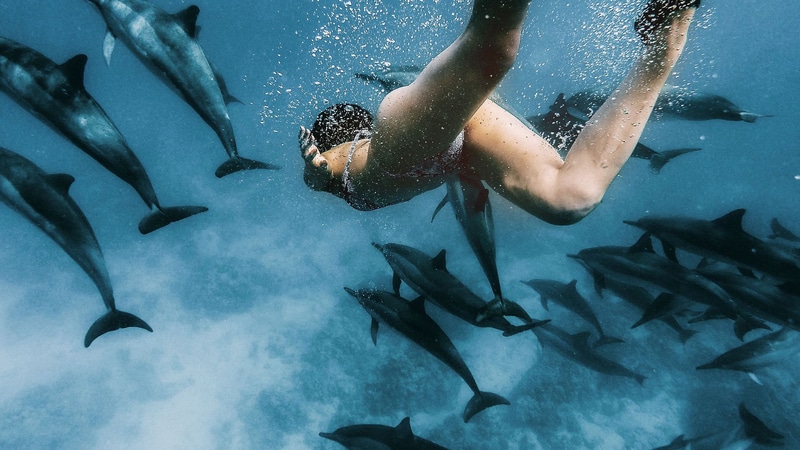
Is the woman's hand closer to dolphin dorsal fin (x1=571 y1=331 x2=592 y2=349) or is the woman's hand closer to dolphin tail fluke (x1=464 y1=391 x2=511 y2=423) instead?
dolphin tail fluke (x1=464 y1=391 x2=511 y2=423)

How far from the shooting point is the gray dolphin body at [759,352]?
609 centimetres

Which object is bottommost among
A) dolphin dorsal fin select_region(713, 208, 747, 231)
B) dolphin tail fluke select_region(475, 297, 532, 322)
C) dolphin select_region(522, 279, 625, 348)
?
dolphin select_region(522, 279, 625, 348)

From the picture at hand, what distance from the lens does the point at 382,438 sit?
5188 mm

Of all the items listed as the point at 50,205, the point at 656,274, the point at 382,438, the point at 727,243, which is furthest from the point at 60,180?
the point at 727,243

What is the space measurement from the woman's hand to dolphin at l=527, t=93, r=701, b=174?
3955mm

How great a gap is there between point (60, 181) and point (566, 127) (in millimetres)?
5921

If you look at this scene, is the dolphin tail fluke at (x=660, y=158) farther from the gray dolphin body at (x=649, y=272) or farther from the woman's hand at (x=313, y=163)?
the woman's hand at (x=313, y=163)

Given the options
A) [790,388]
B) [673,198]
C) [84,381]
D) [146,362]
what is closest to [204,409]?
[146,362]

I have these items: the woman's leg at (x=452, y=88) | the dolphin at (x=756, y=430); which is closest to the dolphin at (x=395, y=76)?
the woman's leg at (x=452, y=88)

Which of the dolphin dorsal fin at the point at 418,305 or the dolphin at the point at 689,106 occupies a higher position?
the dolphin at the point at 689,106

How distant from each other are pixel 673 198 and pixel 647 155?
3600 cm

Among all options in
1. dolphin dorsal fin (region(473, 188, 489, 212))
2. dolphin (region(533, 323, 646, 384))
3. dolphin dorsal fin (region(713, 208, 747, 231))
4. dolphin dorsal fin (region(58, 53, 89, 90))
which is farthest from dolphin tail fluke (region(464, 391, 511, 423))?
dolphin dorsal fin (region(58, 53, 89, 90))

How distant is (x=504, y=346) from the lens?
938cm

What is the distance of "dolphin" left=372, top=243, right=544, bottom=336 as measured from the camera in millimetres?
4410
